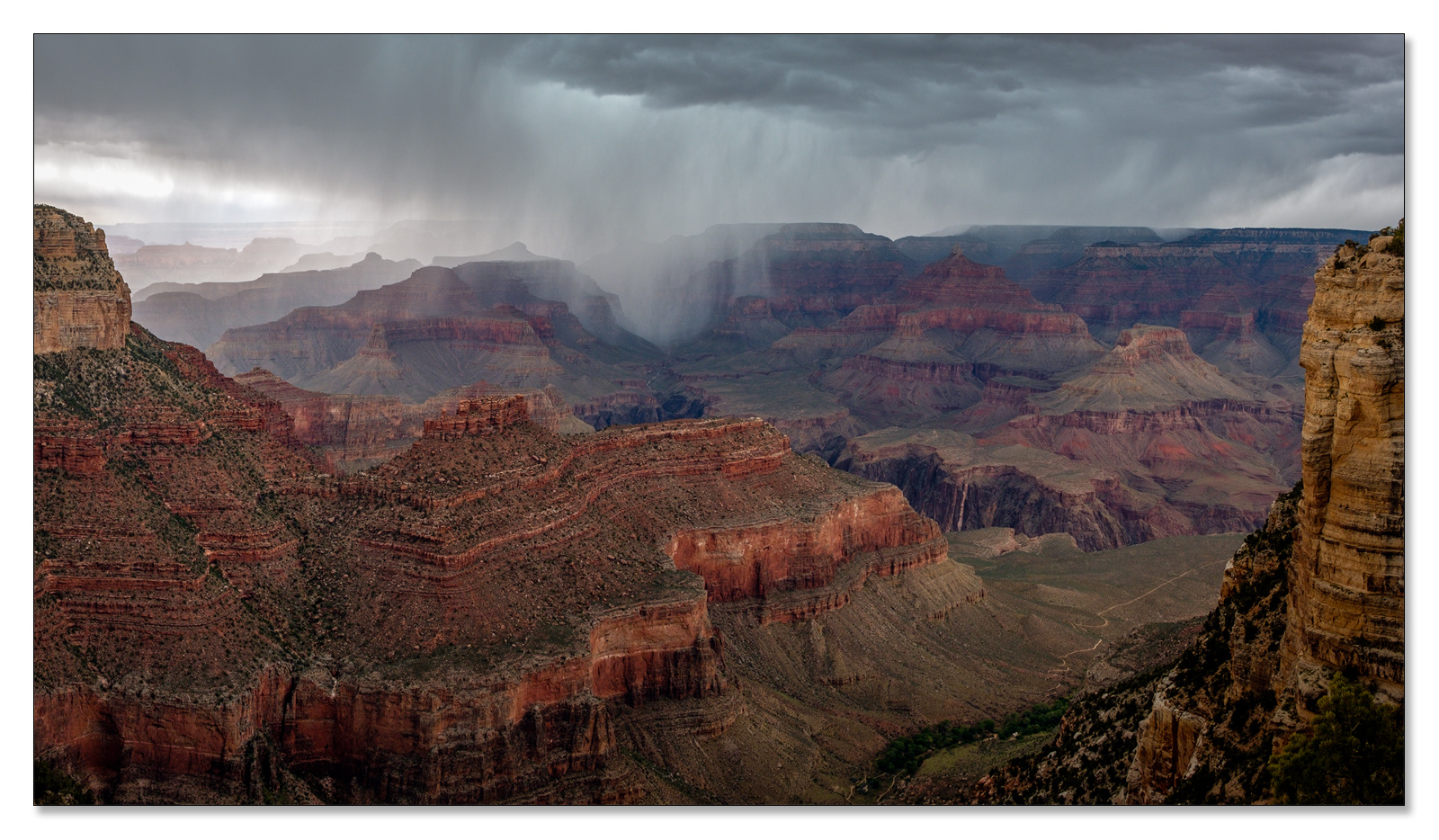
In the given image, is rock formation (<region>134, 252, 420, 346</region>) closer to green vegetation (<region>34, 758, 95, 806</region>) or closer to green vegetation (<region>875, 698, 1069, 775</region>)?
green vegetation (<region>875, 698, 1069, 775</region>)

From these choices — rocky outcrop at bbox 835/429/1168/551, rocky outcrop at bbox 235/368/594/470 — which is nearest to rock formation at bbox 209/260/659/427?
rocky outcrop at bbox 235/368/594/470

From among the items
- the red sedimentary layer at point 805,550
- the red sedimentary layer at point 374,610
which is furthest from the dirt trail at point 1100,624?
the red sedimentary layer at point 374,610

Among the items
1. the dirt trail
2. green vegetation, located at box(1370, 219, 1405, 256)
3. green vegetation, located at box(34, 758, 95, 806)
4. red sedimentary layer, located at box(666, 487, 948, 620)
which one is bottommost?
the dirt trail

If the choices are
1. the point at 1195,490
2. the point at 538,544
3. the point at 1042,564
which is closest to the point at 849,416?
the point at 1195,490

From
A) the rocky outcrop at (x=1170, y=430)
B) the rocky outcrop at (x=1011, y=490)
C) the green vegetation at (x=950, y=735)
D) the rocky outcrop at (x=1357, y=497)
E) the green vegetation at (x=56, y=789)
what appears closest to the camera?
the rocky outcrop at (x=1357, y=497)

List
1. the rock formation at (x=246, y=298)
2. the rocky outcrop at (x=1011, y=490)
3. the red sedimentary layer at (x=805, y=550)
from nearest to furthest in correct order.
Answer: the red sedimentary layer at (x=805, y=550), the rocky outcrop at (x=1011, y=490), the rock formation at (x=246, y=298)

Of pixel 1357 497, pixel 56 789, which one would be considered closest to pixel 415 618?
pixel 56 789

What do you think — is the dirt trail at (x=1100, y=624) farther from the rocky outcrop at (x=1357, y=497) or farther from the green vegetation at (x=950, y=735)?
the rocky outcrop at (x=1357, y=497)

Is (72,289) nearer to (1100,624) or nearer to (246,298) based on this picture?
(1100,624)
